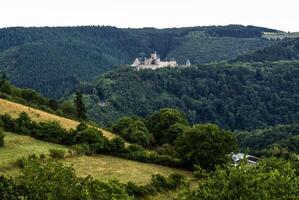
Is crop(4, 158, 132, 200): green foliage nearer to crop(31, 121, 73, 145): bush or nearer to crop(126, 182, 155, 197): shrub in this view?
crop(126, 182, 155, 197): shrub

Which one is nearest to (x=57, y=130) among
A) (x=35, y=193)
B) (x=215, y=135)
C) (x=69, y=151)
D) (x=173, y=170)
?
(x=69, y=151)

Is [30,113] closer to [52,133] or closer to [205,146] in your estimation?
[52,133]

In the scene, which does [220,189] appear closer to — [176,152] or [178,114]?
[176,152]

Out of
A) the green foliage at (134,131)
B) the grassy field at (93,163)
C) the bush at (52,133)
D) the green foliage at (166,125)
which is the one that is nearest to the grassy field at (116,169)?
the grassy field at (93,163)

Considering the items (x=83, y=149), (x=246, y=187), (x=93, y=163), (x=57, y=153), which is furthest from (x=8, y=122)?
(x=246, y=187)

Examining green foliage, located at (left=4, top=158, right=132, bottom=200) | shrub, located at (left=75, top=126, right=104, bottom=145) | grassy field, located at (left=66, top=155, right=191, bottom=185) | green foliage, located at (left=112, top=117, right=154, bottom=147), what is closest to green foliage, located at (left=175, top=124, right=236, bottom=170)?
grassy field, located at (left=66, top=155, right=191, bottom=185)

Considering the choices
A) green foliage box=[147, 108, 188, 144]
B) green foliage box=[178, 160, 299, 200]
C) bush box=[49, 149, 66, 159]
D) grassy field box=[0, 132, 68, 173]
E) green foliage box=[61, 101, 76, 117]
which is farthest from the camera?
green foliage box=[61, 101, 76, 117]

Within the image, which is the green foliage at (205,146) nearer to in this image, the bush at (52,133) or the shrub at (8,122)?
the bush at (52,133)
